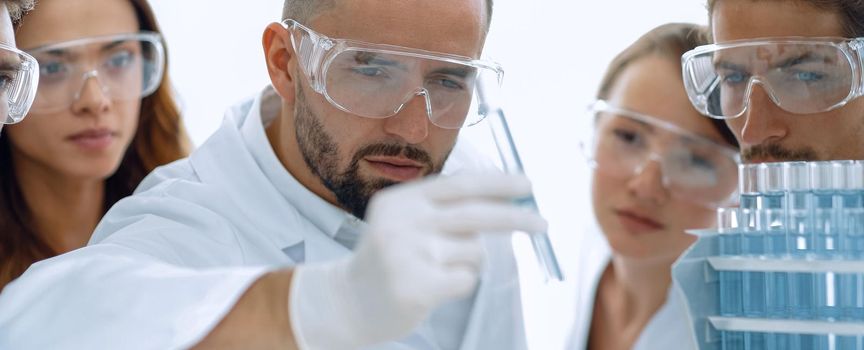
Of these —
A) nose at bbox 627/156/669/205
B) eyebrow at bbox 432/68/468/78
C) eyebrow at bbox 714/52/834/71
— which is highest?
eyebrow at bbox 432/68/468/78

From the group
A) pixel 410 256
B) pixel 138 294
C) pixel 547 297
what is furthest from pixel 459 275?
pixel 547 297

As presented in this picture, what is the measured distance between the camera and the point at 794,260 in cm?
133

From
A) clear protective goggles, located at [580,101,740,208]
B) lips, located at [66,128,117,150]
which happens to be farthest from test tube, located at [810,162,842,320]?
lips, located at [66,128,117,150]

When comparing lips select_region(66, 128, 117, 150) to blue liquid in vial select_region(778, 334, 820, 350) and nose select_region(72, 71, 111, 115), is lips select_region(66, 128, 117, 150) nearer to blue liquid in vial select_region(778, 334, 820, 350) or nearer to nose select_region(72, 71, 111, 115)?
nose select_region(72, 71, 111, 115)

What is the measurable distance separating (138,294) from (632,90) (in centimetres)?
199

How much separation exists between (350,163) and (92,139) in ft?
3.67

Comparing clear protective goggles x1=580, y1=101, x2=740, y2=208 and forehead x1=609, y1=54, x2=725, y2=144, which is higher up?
forehead x1=609, y1=54, x2=725, y2=144

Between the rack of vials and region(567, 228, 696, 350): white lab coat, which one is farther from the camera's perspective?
region(567, 228, 696, 350): white lab coat

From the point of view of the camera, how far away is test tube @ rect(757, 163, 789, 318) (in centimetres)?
137

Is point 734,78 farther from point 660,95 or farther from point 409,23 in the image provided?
point 660,95

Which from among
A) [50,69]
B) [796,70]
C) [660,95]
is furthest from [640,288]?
[50,69]

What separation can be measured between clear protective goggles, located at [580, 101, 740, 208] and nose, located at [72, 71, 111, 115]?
1.42 meters

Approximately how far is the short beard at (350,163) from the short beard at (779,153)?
26.6 inches

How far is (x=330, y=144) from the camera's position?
6.37 ft
